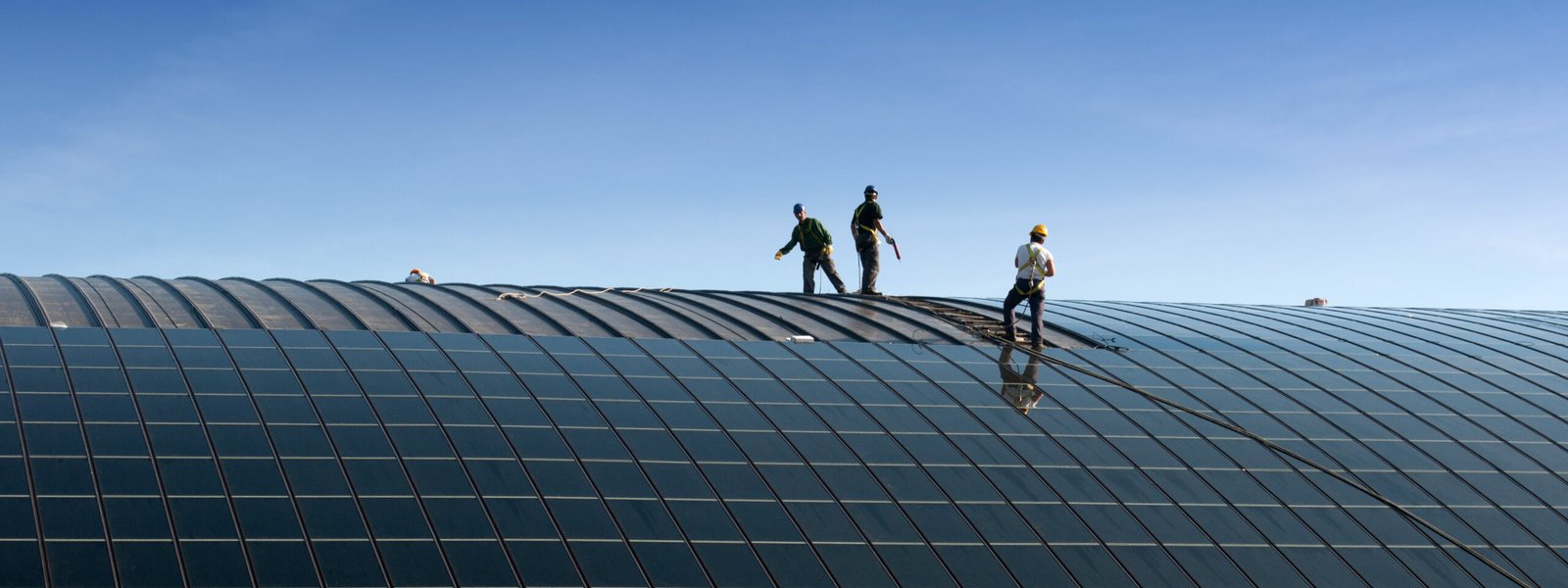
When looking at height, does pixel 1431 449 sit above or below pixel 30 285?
below

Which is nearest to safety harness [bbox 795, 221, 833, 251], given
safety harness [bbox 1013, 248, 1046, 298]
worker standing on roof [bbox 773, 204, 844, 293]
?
worker standing on roof [bbox 773, 204, 844, 293]

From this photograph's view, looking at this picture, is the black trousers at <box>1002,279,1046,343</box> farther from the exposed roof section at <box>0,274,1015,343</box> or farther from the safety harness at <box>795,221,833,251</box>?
the safety harness at <box>795,221,833,251</box>

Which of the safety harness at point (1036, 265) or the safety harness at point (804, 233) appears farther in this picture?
the safety harness at point (804, 233)

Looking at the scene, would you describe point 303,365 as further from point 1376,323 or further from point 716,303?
point 1376,323

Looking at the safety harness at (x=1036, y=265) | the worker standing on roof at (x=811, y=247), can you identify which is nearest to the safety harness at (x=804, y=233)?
the worker standing on roof at (x=811, y=247)

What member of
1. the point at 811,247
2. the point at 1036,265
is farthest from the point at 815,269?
the point at 1036,265

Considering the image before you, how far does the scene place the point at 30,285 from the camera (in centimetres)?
4141

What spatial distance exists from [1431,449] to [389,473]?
925 inches

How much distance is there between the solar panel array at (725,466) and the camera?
25.0 m

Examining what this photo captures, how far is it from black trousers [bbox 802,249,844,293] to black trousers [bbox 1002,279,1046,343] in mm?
10127

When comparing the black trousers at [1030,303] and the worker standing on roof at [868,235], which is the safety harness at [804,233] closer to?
the worker standing on roof at [868,235]

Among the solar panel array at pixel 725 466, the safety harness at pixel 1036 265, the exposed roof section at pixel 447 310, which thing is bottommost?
the solar panel array at pixel 725 466

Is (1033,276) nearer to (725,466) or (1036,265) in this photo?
(1036,265)

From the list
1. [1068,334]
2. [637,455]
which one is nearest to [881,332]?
[1068,334]
